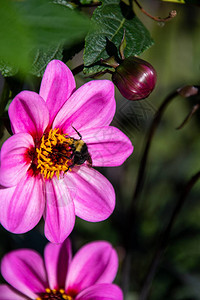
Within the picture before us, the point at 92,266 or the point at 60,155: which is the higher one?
the point at 60,155

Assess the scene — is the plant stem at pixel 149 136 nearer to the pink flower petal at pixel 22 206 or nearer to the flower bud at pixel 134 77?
the flower bud at pixel 134 77

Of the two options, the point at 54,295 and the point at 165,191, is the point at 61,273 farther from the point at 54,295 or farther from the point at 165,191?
the point at 165,191

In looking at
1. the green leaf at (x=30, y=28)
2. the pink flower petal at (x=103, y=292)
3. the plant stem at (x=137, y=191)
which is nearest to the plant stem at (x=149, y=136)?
the plant stem at (x=137, y=191)

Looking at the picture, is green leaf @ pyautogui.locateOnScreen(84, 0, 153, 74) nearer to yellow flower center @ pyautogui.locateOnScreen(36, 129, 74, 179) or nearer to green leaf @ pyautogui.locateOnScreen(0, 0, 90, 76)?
yellow flower center @ pyautogui.locateOnScreen(36, 129, 74, 179)

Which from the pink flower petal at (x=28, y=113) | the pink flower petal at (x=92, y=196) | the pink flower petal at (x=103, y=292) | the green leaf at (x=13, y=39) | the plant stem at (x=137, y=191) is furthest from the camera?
the plant stem at (x=137, y=191)

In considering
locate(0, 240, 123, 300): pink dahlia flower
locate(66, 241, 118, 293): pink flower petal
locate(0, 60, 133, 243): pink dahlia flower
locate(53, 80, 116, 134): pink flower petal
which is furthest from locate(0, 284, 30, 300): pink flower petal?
locate(53, 80, 116, 134): pink flower petal

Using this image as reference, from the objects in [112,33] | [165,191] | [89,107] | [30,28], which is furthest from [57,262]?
[165,191]
